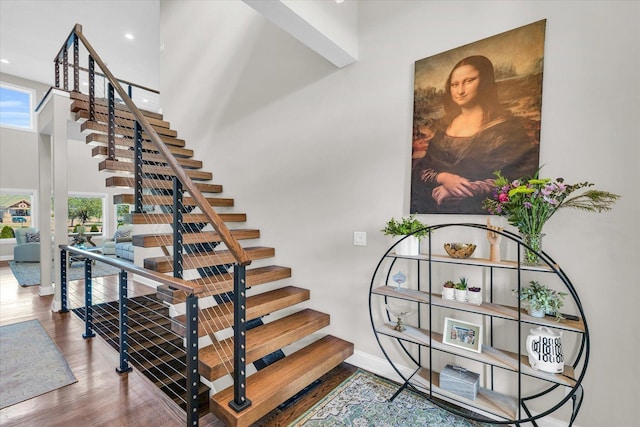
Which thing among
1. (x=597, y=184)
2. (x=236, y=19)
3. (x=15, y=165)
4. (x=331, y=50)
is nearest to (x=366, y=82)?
(x=331, y=50)

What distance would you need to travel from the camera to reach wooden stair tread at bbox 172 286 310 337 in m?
2.33

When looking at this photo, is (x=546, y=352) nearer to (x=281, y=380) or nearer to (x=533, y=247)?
(x=533, y=247)

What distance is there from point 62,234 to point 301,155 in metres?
3.34

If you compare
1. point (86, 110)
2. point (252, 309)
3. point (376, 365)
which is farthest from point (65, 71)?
point (376, 365)

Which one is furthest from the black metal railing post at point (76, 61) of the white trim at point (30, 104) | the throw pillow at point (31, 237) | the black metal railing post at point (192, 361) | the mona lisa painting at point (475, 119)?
the white trim at point (30, 104)

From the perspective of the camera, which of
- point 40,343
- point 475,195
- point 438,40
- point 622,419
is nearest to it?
point 622,419

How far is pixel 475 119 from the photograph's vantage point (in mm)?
2096

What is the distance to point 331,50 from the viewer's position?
2549 millimetres

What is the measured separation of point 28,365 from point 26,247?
6.44 metres

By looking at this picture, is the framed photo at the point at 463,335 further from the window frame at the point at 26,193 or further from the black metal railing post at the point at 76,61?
the window frame at the point at 26,193

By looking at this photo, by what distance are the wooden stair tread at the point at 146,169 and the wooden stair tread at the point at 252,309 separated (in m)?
1.28

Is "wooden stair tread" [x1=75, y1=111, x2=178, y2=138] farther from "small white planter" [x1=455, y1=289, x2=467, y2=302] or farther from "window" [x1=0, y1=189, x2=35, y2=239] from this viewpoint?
"window" [x1=0, y1=189, x2=35, y2=239]

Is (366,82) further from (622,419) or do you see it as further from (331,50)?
(622,419)

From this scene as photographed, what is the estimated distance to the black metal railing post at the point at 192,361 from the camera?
1.77 metres
